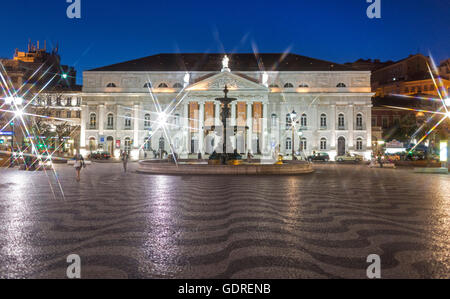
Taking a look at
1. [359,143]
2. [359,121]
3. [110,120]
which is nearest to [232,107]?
[110,120]

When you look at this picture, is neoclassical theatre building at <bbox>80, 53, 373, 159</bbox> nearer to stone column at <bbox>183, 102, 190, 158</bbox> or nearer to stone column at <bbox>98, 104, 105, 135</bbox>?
stone column at <bbox>183, 102, 190, 158</bbox>

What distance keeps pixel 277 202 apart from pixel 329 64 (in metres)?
54.0

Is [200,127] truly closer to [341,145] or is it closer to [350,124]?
[341,145]

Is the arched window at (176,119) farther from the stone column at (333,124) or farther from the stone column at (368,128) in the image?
the stone column at (368,128)

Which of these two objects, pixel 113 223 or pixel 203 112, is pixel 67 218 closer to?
pixel 113 223

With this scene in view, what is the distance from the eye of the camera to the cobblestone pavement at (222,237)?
3967mm

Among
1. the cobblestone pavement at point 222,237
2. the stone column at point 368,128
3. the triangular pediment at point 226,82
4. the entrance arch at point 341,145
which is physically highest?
the triangular pediment at point 226,82

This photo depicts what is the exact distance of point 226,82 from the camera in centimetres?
5231

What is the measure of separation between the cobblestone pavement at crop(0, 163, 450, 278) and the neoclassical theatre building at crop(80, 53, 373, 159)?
43887 millimetres

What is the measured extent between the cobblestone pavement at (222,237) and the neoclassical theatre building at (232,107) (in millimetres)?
43887

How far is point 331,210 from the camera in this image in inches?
320

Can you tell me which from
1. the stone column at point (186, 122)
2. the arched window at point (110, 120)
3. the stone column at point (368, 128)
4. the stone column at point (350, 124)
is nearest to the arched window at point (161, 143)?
the stone column at point (186, 122)

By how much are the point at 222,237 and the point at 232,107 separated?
48.9 m
